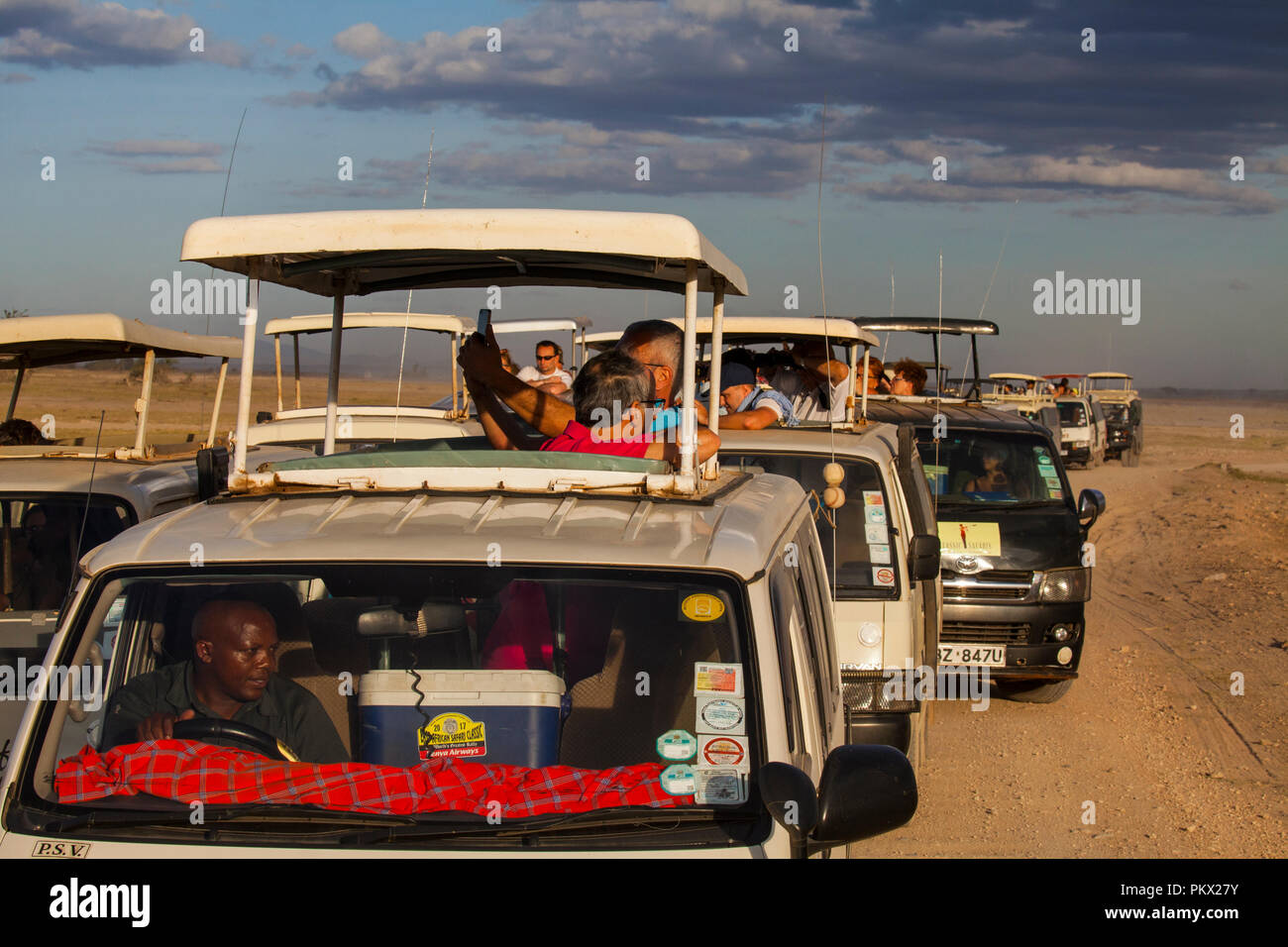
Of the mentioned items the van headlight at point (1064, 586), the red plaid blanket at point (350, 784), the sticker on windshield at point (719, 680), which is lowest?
the van headlight at point (1064, 586)

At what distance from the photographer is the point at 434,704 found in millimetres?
3010

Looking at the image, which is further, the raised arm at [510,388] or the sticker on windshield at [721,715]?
the raised arm at [510,388]

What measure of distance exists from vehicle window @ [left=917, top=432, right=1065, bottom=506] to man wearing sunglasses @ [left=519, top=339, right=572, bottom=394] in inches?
104

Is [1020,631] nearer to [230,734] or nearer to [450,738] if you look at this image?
A: [450,738]

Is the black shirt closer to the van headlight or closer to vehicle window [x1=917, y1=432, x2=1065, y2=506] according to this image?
the van headlight

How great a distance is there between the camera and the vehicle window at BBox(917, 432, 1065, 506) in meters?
9.77

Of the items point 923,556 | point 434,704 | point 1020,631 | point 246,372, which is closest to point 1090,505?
point 1020,631

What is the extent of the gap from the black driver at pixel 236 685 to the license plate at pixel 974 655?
6507mm

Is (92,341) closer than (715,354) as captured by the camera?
No

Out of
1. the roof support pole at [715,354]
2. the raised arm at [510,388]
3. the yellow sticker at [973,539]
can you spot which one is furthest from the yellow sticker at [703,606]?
the yellow sticker at [973,539]

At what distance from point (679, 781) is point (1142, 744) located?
6.35m

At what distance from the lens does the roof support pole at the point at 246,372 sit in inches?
141

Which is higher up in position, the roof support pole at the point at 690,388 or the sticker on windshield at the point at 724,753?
the roof support pole at the point at 690,388

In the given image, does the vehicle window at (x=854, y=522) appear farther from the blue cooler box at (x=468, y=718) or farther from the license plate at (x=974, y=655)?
the blue cooler box at (x=468, y=718)
